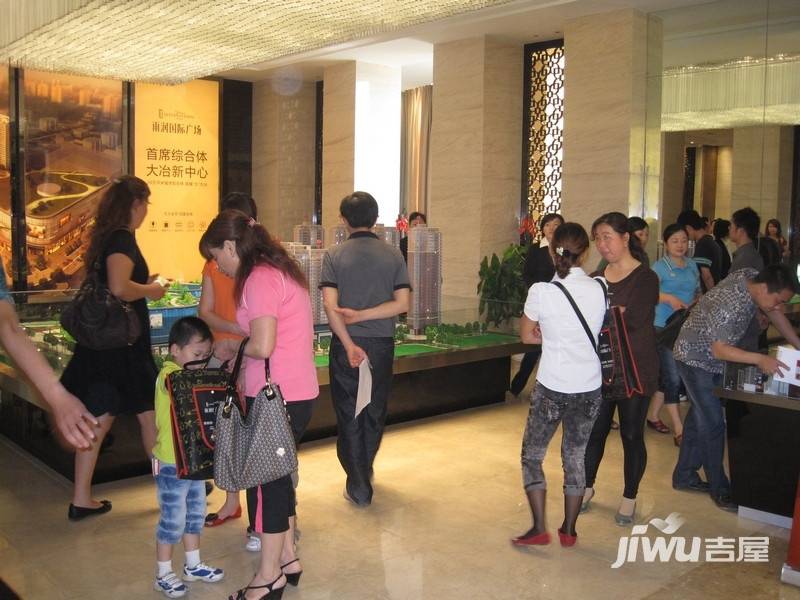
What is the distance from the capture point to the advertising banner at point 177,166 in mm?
11320

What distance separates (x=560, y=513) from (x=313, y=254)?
2395 millimetres

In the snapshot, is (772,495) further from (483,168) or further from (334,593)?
(483,168)

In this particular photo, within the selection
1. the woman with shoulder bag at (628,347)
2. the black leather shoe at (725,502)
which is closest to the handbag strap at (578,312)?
the woman with shoulder bag at (628,347)

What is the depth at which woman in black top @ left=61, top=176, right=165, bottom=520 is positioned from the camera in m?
3.91

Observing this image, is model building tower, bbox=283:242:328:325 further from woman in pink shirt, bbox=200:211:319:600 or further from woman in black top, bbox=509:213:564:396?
woman in pink shirt, bbox=200:211:319:600

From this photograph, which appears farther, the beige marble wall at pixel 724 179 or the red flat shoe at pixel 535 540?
the beige marble wall at pixel 724 179

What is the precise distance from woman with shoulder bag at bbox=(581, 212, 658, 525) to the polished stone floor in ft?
1.28

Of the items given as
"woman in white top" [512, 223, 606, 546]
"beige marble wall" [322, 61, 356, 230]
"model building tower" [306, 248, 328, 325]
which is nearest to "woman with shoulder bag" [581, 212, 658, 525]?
"woman in white top" [512, 223, 606, 546]

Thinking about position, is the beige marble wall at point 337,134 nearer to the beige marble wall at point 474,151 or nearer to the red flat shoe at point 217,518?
the beige marble wall at point 474,151

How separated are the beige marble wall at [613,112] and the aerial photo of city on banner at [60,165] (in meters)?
6.06

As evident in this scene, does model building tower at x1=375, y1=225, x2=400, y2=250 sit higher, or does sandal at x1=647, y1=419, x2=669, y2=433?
model building tower at x1=375, y1=225, x2=400, y2=250

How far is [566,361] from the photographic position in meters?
3.55

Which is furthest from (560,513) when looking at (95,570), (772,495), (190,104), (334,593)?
(190,104)
